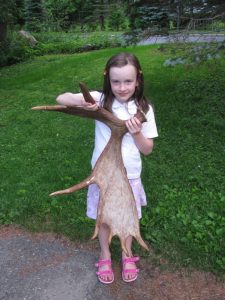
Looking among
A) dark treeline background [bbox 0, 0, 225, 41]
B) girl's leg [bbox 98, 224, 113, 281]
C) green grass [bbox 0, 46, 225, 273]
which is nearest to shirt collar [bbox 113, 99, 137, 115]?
girl's leg [bbox 98, 224, 113, 281]

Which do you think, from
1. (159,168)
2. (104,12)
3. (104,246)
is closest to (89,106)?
(104,246)

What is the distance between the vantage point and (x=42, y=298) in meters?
3.43

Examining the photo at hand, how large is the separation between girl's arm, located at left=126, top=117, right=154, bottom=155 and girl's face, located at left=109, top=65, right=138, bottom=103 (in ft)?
0.93

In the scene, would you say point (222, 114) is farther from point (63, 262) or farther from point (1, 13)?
point (1, 13)

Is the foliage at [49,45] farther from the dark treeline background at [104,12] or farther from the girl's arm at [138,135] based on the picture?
the girl's arm at [138,135]

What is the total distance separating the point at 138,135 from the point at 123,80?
0.36 metres

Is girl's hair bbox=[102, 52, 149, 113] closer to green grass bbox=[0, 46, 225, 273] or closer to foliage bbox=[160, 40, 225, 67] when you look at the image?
green grass bbox=[0, 46, 225, 273]

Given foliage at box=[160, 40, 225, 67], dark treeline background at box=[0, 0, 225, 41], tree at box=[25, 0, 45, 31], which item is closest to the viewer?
foliage at box=[160, 40, 225, 67]

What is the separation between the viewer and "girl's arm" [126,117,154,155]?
2.66m

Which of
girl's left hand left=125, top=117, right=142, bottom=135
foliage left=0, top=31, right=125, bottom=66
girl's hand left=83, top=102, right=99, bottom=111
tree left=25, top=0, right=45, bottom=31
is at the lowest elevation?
foliage left=0, top=31, right=125, bottom=66

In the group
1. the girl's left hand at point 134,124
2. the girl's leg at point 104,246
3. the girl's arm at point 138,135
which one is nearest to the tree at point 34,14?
the girl's leg at point 104,246

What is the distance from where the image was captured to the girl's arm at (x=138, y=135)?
266 cm

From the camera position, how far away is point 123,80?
9.39 ft

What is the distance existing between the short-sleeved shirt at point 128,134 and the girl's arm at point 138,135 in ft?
0.27
